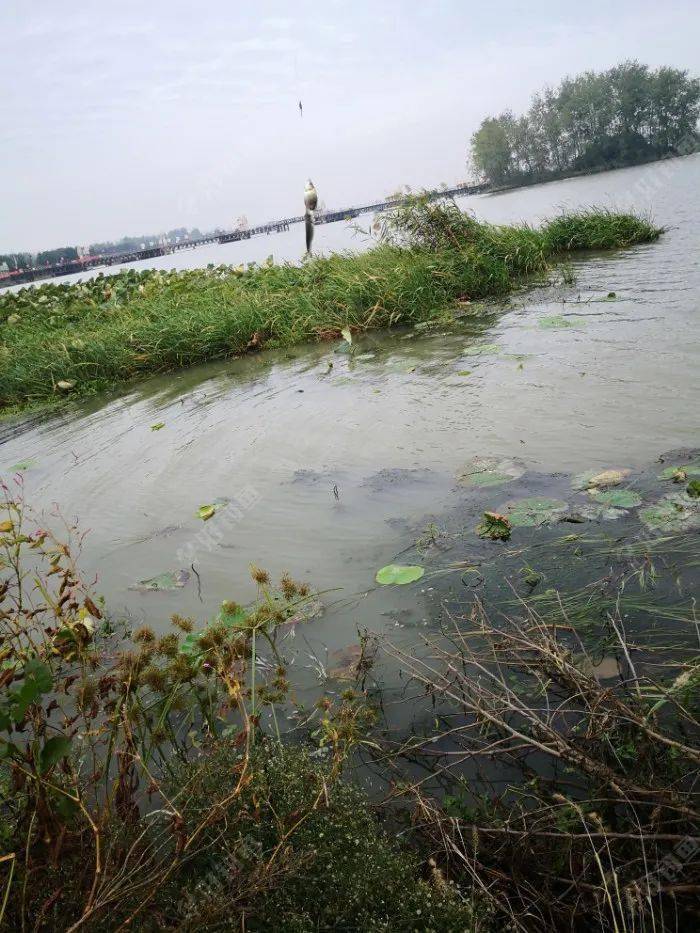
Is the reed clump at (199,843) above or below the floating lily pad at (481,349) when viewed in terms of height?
below

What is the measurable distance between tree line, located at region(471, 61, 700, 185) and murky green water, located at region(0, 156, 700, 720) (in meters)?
50.5

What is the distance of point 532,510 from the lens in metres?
2.82

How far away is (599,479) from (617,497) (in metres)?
0.25

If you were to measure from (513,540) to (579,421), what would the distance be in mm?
1633

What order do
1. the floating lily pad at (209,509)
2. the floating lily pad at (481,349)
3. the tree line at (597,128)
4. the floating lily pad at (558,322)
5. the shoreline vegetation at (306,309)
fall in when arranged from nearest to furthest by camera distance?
the floating lily pad at (209,509)
the floating lily pad at (481,349)
the floating lily pad at (558,322)
the shoreline vegetation at (306,309)
the tree line at (597,128)

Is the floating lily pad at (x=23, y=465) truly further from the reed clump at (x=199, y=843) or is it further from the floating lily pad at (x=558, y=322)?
the floating lily pad at (x=558, y=322)

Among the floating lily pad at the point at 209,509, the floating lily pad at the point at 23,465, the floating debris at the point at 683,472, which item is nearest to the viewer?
the floating debris at the point at 683,472

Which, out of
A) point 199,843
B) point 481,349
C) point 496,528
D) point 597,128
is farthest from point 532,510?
point 597,128

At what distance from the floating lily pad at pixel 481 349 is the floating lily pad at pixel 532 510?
11.8 feet

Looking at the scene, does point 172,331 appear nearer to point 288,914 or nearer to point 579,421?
point 579,421

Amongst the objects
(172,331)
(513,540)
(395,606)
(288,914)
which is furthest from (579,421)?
(172,331)

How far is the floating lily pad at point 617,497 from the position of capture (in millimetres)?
2688

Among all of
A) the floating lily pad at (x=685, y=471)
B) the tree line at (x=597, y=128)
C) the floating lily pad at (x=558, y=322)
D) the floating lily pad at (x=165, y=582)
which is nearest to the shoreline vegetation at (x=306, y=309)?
the floating lily pad at (x=558, y=322)

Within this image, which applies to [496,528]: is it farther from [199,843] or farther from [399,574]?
[199,843]
